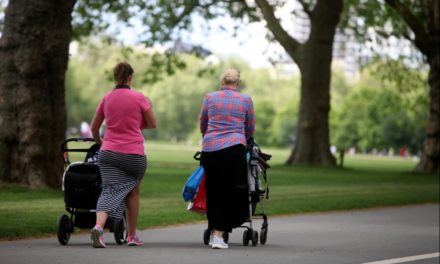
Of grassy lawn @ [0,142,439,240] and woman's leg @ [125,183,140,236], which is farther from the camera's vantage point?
grassy lawn @ [0,142,439,240]

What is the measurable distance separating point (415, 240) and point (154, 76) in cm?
3226

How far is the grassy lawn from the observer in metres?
14.0

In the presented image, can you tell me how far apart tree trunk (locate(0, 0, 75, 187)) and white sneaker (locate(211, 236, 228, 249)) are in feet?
27.1

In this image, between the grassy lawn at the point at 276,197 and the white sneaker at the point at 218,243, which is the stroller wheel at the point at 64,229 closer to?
the grassy lawn at the point at 276,197

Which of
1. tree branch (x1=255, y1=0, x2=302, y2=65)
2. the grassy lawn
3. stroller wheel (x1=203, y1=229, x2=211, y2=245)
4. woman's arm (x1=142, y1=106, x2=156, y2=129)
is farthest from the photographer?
tree branch (x1=255, y1=0, x2=302, y2=65)

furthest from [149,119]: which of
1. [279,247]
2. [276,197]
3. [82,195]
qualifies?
[276,197]

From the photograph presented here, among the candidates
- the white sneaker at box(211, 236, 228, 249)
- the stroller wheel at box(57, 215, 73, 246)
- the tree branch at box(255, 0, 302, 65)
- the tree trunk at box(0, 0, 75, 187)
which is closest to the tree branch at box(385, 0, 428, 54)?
the tree branch at box(255, 0, 302, 65)

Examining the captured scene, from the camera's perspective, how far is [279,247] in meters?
11.6

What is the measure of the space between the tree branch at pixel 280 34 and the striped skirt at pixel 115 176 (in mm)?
28541

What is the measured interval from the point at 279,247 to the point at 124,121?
7.42 feet

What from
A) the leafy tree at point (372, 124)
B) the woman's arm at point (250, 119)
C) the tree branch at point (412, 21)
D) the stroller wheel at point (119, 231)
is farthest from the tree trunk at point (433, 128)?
the leafy tree at point (372, 124)

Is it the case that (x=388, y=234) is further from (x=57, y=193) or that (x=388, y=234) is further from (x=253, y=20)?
(x=253, y=20)

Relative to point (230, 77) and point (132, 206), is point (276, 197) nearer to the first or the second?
point (230, 77)

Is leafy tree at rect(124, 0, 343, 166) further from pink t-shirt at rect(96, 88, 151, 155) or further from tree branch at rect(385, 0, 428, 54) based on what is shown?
pink t-shirt at rect(96, 88, 151, 155)
